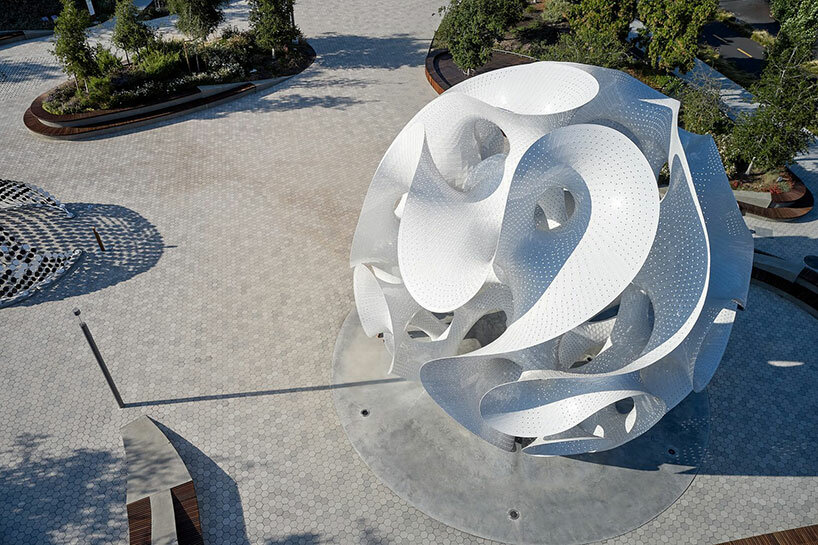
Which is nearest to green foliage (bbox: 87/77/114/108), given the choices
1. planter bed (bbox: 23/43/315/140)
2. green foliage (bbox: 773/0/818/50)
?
planter bed (bbox: 23/43/315/140)

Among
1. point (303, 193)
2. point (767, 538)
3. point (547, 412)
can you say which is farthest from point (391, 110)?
point (767, 538)

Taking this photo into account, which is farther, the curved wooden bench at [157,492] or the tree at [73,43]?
the tree at [73,43]

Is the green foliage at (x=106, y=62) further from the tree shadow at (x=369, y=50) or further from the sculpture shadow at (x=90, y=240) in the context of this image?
the tree shadow at (x=369, y=50)

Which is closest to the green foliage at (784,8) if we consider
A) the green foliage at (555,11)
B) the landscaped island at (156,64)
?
the green foliage at (555,11)

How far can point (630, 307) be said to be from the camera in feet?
41.7

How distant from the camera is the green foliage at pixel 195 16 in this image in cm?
2897

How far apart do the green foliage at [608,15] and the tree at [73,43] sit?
23.1m

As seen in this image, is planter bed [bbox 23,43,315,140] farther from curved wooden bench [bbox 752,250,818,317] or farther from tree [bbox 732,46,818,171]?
curved wooden bench [bbox 752,250,818,317]

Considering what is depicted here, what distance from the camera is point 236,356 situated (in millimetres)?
16797

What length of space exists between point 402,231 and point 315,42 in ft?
86.7

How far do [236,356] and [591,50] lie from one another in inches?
811

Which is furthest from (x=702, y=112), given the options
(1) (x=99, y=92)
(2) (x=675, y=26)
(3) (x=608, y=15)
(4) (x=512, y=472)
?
(1) (x=99, y=92)

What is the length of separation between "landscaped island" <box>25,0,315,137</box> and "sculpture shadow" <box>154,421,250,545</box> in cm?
1791

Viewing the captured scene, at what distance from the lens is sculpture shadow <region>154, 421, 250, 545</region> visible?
1303 centimetres
